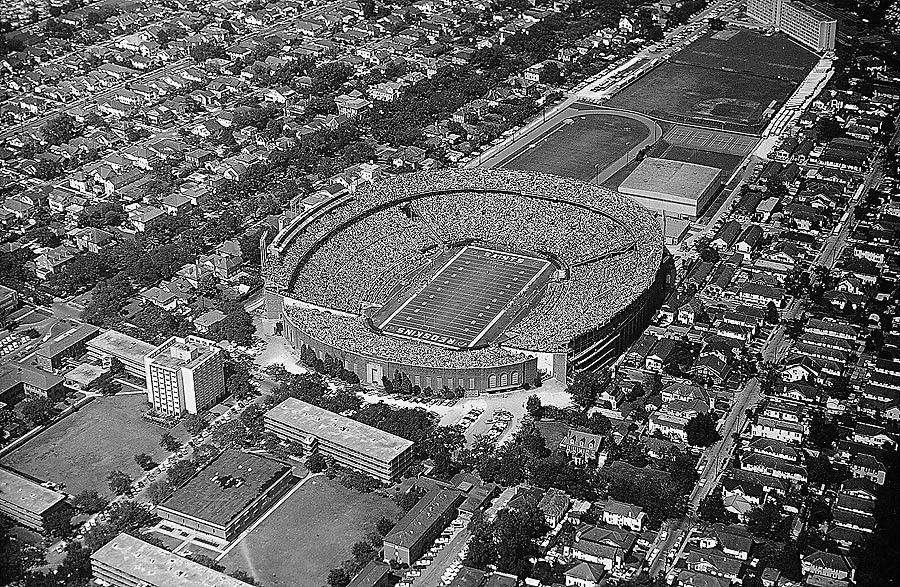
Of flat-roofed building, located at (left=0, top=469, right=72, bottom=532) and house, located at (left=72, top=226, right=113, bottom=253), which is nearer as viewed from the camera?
flat-roofed building, located at (left=0, top=469, right=72, bottom=532)

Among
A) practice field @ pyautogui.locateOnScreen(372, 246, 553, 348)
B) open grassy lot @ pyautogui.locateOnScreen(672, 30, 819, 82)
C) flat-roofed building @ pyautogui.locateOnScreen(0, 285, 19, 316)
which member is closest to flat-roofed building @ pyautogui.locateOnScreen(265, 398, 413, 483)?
practice field @ pyautogui.locateOnScreen(372, 246, 553, 348)

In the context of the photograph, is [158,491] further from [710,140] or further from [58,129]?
[710,140]

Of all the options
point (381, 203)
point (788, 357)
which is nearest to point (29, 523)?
point (381, 203)

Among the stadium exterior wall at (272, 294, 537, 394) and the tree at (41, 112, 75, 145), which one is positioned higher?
the tree at (41, 112, 75, 145)

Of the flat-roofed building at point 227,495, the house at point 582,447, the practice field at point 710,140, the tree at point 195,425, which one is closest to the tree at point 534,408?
the house at point 582,447

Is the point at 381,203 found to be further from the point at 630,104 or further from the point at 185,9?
the point at 185,9

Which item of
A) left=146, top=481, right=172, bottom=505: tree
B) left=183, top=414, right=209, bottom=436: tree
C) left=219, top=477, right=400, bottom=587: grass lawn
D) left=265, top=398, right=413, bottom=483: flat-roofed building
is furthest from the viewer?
left=183, top=414, right=209, bottom=436: tree

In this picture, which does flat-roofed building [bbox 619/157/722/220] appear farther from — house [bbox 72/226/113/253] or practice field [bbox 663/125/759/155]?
house [bbox 72/226/113/253]
